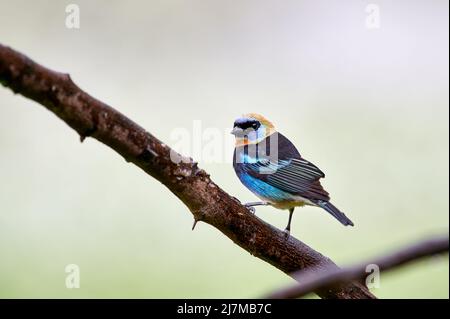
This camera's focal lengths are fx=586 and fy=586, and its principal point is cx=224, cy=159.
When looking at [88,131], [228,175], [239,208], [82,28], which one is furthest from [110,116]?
[82,28]

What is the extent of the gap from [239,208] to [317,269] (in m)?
0.54

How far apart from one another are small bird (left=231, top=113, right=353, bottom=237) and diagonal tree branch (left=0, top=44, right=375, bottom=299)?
49cm

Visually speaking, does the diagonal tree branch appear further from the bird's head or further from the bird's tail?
the bird's head

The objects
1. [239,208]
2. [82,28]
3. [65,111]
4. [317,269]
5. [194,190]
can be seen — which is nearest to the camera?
[65,111]

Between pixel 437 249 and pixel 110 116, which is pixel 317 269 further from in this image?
pixel 437 249

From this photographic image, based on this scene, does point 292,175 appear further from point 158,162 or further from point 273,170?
point 158,162

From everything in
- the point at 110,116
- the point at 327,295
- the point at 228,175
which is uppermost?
the point at 228,175

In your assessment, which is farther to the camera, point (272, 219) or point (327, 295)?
point (272, 219)

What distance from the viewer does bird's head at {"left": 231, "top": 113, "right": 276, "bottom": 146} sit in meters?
3.71

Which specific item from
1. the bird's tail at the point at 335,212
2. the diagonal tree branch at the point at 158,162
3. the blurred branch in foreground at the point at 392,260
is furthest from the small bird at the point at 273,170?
the blurred branch in foreground at the point at 392,260

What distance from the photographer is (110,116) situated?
2074 mm

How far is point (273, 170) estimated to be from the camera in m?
3.54

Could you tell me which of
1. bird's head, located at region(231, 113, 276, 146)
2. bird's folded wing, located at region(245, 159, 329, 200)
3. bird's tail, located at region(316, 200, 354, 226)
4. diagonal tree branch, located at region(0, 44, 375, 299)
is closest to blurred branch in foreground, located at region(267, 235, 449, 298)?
diagonal tree branch, located at region(0, 44, 375, 299)

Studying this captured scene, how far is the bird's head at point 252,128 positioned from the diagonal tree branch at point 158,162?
1082mm
